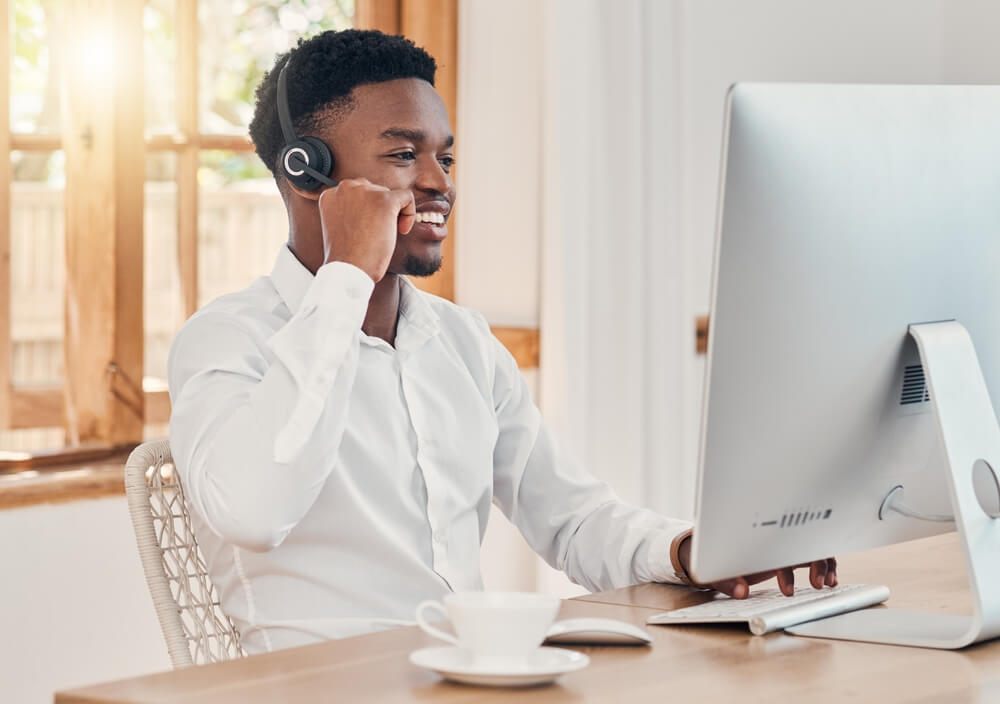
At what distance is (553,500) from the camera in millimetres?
→ 1770

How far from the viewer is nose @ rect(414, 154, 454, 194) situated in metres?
1.70

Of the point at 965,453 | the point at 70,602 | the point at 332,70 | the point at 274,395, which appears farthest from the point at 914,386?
the point at 70,602

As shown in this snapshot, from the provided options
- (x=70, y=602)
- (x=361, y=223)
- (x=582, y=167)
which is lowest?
(x=70, y=602)

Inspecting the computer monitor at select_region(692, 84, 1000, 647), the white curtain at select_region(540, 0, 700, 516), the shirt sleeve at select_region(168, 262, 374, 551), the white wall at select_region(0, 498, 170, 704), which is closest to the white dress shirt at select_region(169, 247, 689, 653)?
the shirt sleeve at select_region(168, 262, 374, 551)

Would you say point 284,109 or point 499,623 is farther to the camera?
point 284,109

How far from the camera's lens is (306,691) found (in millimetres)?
1022

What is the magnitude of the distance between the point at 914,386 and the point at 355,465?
25.5 inches

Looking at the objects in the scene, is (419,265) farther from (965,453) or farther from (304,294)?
(965,453)

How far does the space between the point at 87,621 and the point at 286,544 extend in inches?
36.9

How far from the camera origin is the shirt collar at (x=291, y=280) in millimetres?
1636

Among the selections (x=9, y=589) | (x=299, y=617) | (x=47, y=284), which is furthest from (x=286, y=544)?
(x=47, y=284)

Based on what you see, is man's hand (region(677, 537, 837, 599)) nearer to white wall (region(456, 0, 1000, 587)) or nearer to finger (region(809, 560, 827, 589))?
finger (region(809, 560, 827, 589))

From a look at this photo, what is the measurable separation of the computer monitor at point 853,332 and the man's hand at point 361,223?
54 cm

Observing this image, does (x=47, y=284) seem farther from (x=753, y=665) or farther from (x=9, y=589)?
(x=753, y=665)
